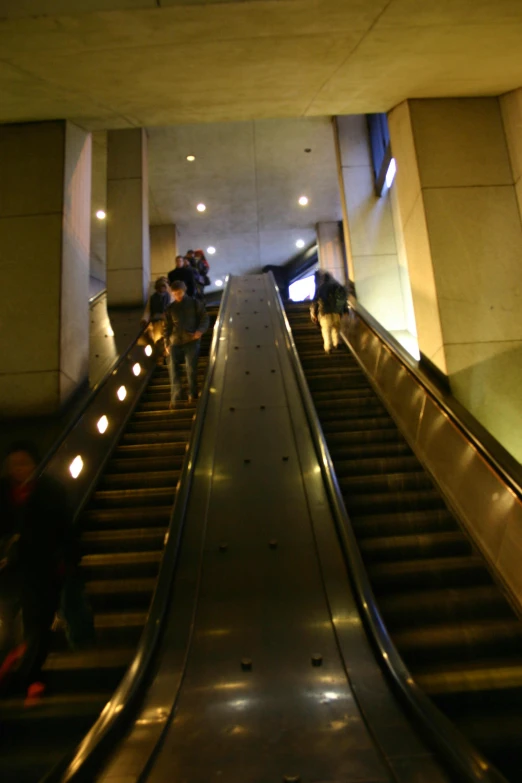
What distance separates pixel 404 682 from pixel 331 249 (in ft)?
62.9

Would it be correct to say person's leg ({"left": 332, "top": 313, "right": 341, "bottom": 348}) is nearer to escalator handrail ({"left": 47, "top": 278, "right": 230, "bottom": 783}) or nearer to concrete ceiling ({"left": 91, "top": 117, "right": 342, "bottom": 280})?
escalator handrail ({"left": 47, "top": 278, "right": 230, "bottom": 783})

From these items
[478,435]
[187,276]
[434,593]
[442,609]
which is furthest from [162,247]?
[442,609]

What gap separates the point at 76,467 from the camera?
5.36 m

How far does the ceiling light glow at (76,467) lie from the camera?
5.25m

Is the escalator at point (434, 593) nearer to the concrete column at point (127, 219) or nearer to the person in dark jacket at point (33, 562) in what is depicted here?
the person in dark jacket at point (33, 562)

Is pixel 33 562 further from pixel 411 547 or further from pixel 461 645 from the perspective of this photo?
pixel 411 547

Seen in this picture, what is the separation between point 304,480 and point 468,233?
14.2ft

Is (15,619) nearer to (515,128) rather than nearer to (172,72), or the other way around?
(172,72)

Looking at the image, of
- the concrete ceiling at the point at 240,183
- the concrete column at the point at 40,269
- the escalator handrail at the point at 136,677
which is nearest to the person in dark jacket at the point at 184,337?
the concrete column at the point at 40,269

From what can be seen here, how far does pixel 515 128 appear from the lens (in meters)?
7.43

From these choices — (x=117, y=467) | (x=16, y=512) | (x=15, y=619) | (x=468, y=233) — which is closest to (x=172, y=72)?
(x=468, y=233)

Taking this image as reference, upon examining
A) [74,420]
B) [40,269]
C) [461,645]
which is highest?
[40,269]

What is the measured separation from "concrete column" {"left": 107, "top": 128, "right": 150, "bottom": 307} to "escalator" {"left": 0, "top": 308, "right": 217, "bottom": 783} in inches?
265

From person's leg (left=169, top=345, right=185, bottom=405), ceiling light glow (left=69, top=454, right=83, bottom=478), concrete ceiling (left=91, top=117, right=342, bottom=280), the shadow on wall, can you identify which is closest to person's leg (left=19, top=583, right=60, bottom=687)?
ceiling light glow (left=69, top=454, right=83, bottom=478)
